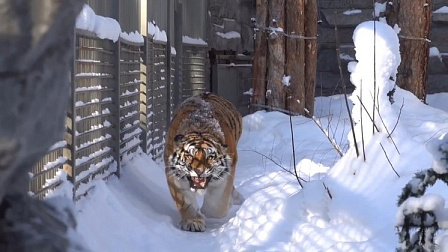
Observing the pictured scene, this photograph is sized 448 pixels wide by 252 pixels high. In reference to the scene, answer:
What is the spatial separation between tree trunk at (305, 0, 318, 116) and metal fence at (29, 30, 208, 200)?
2222 millimetres

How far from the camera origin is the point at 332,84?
14.5 metres

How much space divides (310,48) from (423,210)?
9.19m

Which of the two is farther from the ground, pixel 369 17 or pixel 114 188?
pixel 369 17

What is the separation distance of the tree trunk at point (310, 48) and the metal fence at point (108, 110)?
2222 mm

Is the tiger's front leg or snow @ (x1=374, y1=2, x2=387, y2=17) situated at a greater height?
snow @ (x1=374, y1=2, x2=387, y2=17)

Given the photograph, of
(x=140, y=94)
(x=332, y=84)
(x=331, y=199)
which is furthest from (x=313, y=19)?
(x=331, y=199)

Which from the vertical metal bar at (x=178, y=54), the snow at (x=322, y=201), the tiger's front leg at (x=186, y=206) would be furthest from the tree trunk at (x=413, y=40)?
the tiger's front leg at (x=186, y=206)

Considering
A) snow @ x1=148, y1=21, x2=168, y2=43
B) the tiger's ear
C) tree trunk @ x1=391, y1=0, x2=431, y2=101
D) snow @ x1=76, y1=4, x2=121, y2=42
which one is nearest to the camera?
snow @ x1=76, y1=4, x2=121, y2=42

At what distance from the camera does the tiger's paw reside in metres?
5.89

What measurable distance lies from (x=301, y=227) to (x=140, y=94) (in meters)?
3.40

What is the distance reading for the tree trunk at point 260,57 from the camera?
37.1 feet

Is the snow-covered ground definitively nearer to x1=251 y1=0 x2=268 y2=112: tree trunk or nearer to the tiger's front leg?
the tiger's front leg

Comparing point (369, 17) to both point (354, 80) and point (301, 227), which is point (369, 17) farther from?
point (301, 227)

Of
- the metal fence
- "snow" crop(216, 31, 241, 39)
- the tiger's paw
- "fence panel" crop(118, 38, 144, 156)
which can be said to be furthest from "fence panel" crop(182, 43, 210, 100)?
the tiger's paw
